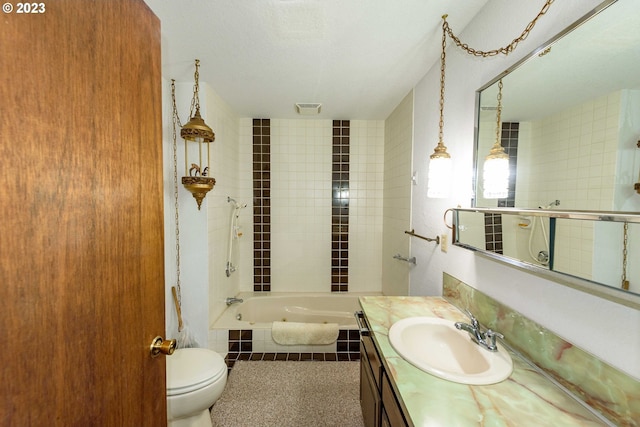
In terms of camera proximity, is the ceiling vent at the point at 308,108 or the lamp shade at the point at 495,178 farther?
the ceiling vent at the point at 308,108

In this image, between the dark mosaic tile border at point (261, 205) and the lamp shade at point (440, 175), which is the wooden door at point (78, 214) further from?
the dark mosaic tile border at point (261, 205)

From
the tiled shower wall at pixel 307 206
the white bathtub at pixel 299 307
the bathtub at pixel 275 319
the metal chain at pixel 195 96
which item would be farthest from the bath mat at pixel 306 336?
the metal chain at pixel 195 96

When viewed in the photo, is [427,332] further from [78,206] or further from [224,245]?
[224,245]

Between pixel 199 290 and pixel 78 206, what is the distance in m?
1.75

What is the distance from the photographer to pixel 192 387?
48.9 inches

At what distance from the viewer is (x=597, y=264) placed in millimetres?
661

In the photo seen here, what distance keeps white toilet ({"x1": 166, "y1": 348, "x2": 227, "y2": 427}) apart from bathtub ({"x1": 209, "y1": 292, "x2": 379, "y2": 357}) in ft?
2.15

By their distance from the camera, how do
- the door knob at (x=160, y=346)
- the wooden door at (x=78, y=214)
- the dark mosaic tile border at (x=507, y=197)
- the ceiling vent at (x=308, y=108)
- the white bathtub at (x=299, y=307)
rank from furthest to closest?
1. the white bathtub at (x=299, y=307)
2. the ceiling vent at (x=308, y=108)
3. the dark mosaic tile border at (x=507, y=197)
4. the door knob at (x=160, y=346)
5. the wooden door at (x=78, y=214)

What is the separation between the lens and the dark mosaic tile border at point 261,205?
9.07ft

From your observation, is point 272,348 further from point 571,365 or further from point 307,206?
point 571,365

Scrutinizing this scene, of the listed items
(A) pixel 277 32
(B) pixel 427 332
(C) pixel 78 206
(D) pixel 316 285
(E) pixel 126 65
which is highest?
(A) pixel 277 32

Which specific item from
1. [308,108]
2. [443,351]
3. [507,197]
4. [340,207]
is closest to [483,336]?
[443,351]

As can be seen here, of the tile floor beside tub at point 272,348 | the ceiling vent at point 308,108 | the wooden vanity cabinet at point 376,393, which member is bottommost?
the tile floor beside tub at point 272,348

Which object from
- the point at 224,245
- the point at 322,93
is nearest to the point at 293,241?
the point at 224,245
